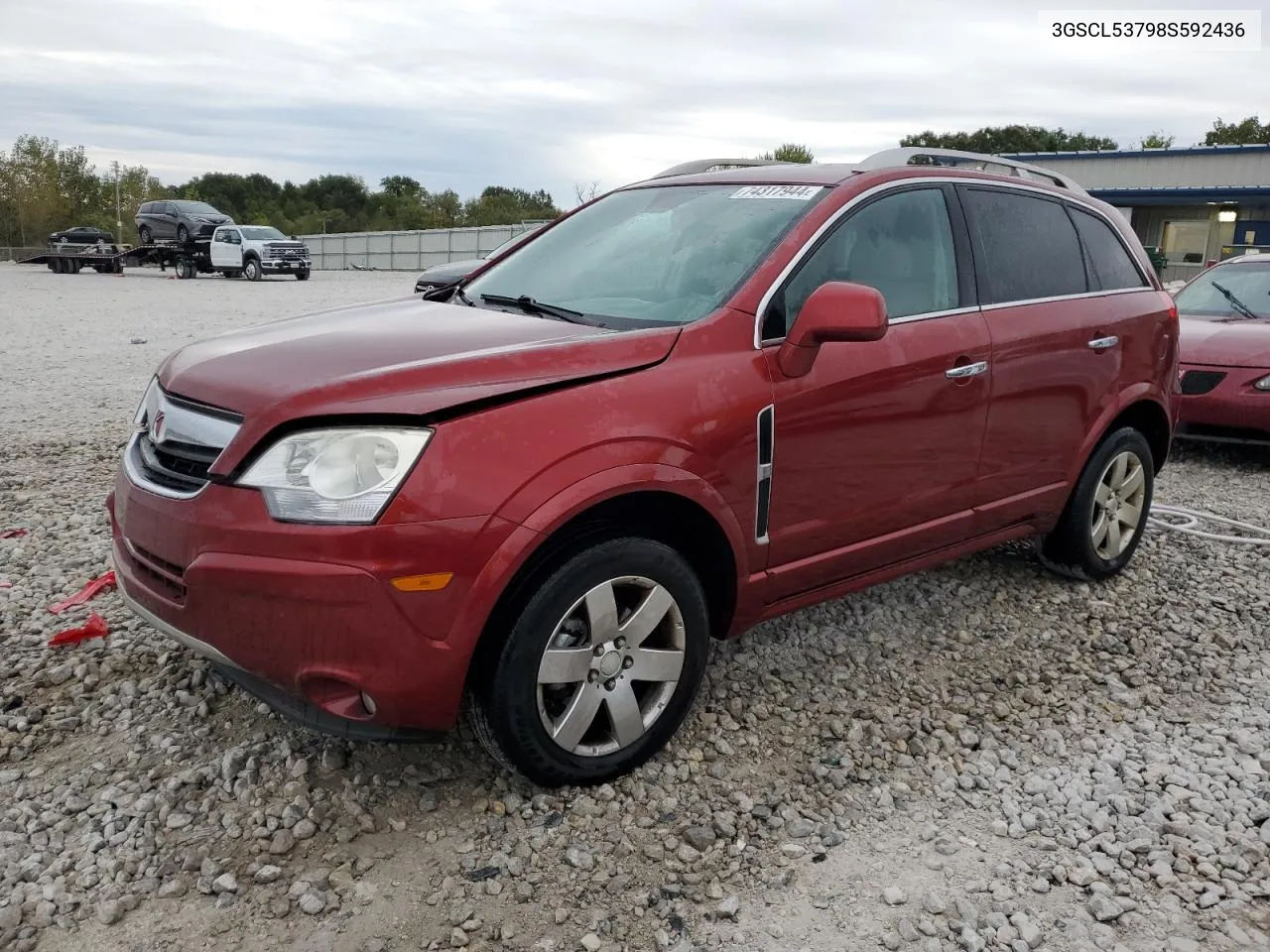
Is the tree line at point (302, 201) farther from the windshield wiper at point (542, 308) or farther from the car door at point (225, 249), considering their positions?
the windshield wiper at point (542, 308)

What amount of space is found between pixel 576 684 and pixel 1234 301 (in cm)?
803

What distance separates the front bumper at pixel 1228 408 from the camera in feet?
24.8

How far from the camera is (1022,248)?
4.34 meters

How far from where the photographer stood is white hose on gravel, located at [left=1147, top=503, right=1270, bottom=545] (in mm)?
5703

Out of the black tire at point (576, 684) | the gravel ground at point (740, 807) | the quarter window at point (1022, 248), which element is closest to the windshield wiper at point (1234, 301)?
the gravel ground at point (740, 807)

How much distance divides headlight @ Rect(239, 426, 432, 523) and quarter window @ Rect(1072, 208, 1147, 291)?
3.40 m

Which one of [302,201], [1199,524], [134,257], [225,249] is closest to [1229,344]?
[1199,524]

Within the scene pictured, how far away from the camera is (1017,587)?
4977 mm

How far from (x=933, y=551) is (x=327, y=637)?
239 centimetres

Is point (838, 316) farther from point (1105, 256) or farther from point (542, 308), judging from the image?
point (1105, 256)

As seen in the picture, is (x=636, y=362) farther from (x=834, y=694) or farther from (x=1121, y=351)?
(x=1121, y=351)

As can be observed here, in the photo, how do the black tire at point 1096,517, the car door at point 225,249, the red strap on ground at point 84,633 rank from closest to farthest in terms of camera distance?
the red strap on ground at point 84,633
the black tire at point 1096,517
the car door at point 225,249

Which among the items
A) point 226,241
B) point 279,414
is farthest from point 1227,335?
point 226,241

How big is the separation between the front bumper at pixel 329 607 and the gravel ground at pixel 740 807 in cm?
43
